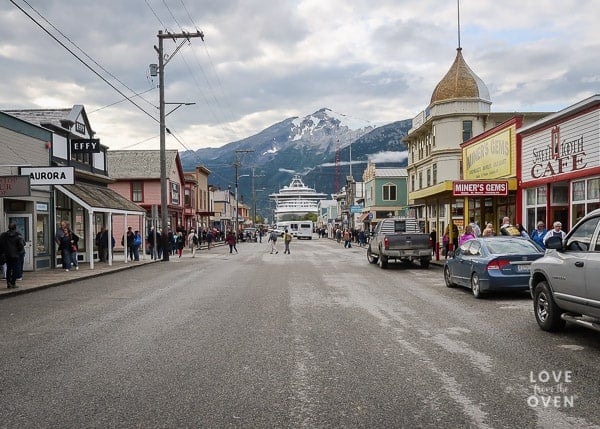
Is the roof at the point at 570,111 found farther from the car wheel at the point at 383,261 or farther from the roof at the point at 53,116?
the roof at the point at 53,116

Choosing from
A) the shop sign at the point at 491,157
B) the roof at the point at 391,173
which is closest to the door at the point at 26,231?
the shop sign at the point at 491,157

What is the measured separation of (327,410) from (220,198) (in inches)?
3368

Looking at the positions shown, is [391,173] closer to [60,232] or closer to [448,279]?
[60,232]

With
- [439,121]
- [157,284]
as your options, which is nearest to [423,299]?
[157,284]

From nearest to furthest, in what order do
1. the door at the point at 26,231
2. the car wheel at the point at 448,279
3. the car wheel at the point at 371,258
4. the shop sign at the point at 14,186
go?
the car wheel at the point at 448,279 → the shop sign at the point at 14,186 → the door at the point at 26,231 → the car wheel at the point at 371,258

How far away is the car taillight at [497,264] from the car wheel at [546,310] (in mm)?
3573

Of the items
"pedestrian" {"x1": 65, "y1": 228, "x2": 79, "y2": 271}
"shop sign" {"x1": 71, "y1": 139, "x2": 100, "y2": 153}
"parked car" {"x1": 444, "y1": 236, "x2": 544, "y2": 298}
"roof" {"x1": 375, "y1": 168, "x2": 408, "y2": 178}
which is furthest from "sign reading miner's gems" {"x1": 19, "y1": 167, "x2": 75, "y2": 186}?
"roof" {"x1": 375, "y1": 168, "x2": 408, "y2": 178}

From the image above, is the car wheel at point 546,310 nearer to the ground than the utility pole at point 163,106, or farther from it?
nearer to the ground

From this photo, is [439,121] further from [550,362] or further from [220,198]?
[220,198]

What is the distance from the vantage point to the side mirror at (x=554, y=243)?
27.2ft

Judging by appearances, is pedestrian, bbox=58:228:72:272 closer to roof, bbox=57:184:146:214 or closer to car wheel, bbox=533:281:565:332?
roof, bbox=57:184:146:214

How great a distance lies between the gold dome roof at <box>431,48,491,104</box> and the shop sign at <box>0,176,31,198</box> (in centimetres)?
3357

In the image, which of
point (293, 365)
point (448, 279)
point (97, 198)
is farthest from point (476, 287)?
point (97, 198)

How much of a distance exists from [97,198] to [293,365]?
20769 mm
